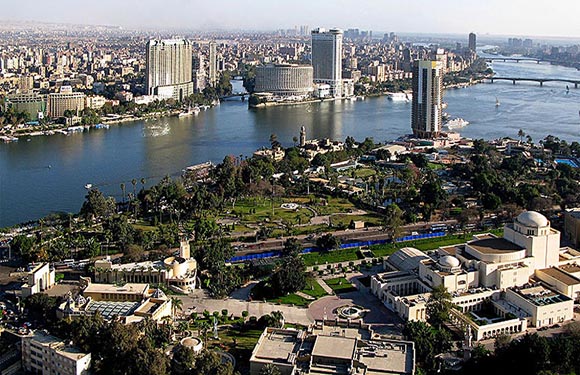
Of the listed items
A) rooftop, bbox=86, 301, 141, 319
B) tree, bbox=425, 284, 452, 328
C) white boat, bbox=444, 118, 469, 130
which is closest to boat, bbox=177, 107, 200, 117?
white boat, bbox=444, 118, 469, 130

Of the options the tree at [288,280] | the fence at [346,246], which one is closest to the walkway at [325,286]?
the tree at [288,280]

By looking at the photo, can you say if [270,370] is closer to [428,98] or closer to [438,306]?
[438,306]

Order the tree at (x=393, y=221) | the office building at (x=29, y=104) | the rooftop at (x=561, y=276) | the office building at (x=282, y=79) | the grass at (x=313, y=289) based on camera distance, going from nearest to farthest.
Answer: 1. the rooftop at (x=561, y=276)
2. the grass at (x=313, y=289)
3. the tree at (x=393, y=221)
4. the office building at (x=29, y=104)
5. the office building at (x=282, y=79)

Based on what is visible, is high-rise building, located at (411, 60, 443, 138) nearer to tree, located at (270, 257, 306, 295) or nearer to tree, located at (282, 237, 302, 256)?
tree, located at (282, 237, 302, 256)

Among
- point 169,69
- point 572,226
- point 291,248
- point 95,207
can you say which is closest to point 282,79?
point 169,69

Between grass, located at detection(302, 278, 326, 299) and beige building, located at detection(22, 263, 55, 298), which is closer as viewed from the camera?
beige building, located at detection(22, 263, 55, 298)

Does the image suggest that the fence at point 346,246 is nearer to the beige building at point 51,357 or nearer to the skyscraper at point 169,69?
the beige building at point 51,357

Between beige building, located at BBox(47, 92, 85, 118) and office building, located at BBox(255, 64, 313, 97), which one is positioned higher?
office building, located at BBox(255, 64, 313, 97)
